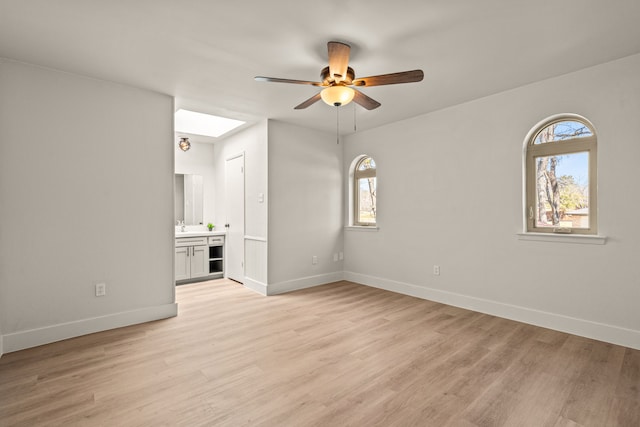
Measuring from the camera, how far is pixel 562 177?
3.29m

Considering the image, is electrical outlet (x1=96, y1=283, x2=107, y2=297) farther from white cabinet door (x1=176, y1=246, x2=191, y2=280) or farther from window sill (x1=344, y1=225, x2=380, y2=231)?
window sill (x1=344, y1=225, x2=380, y2=231)

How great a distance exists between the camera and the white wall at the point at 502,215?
2.84 metres

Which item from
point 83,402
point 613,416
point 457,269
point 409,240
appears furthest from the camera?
point 409,240

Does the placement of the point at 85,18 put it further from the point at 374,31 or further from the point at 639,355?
the point at 639,355

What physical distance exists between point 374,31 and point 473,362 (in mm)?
2762

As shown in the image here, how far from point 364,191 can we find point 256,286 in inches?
94.9

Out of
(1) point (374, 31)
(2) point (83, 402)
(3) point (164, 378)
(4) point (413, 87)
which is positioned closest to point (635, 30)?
(4) point (413, 87)

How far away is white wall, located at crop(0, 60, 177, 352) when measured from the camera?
2.81m

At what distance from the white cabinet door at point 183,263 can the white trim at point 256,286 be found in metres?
1.01

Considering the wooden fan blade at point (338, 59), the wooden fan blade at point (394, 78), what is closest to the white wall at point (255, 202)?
the wooden fan blade at point (338, 59)

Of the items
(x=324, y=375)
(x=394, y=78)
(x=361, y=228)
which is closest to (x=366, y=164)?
(x=361, y=228)

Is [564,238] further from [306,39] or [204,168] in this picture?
[204,168]

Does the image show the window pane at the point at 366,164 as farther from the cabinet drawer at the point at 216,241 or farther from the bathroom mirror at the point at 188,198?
the bathroom mirror at the point at 188,198

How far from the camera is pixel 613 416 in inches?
74.5
